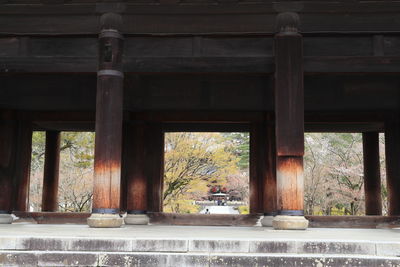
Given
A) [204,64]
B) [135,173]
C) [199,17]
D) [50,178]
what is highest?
[199,17]

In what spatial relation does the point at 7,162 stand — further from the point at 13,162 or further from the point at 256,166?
the point at 256,166

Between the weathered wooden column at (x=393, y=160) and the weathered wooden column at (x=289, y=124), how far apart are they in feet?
15.8

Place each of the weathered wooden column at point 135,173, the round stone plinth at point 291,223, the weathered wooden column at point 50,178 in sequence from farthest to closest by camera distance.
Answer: the weathered wooden column at point 50,178 < the weathered wooden column at point 135,173 < the round stone plinth at point 291,223

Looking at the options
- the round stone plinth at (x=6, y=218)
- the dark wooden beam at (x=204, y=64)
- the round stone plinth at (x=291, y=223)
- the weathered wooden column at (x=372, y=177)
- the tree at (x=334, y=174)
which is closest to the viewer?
the round stone plinth at (x=291, y=223)

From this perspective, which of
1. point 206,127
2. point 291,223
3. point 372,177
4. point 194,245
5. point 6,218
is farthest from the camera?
point 206,127

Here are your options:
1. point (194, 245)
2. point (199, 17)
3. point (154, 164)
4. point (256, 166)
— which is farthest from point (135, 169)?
point (194, 245)

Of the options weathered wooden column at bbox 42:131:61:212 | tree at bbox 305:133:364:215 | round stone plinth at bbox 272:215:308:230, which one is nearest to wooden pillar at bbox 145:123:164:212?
weathered wooden column at bbox 42:131:61:212

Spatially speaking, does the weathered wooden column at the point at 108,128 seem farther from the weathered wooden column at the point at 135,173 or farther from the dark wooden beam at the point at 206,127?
the dark wooden beam at the point at 206,127

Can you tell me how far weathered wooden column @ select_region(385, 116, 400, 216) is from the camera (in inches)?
456

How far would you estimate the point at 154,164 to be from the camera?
12055 millimetres

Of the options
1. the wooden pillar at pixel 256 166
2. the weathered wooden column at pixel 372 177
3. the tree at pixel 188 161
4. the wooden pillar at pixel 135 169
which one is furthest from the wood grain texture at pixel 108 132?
the tree at pixel 188 161

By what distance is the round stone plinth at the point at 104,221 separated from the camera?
7805mm

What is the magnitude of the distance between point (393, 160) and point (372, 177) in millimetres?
1776

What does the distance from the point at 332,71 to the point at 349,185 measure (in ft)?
50.4
